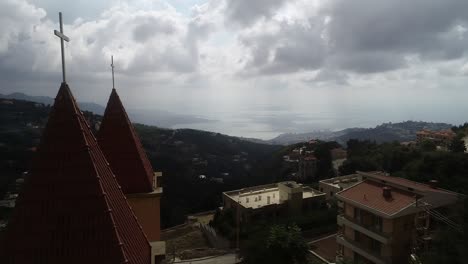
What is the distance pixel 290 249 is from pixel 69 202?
608 inches

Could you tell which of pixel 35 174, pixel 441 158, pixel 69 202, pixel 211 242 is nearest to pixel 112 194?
pixel 69 202

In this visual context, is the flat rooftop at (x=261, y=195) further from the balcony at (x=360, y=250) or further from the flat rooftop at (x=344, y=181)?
the balcony at (x=360, y=250)

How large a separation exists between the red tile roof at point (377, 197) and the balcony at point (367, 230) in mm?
1198

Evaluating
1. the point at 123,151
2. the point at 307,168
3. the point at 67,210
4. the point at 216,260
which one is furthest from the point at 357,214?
the point at 307,168

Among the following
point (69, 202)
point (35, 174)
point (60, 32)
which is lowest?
point (69, 202)

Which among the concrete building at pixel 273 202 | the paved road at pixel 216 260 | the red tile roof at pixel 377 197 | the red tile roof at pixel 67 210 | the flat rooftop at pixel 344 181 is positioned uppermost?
the red tile roof at pixel 67 210

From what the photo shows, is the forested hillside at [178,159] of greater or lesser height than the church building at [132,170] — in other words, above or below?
below

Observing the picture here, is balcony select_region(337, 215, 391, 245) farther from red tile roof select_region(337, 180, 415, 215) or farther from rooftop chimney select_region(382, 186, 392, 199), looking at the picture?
rooftop chimney select_region(382, 186, 392, 199)

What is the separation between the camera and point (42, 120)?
99.6 meters

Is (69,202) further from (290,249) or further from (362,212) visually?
(362,212)

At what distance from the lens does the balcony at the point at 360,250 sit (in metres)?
19.7

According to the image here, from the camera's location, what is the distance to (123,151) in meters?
7.87

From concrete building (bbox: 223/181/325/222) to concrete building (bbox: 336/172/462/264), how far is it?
396 inches

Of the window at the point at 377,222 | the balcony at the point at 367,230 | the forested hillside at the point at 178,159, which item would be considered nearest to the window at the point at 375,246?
the balcony at the point at 367,230
